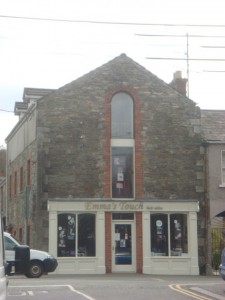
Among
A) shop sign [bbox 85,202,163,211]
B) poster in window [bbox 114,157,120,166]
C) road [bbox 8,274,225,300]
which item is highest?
poster in window [bbox 114,157,120,166]

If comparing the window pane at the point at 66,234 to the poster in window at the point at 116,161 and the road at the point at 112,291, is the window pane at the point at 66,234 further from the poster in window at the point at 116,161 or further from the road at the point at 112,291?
the road at the point at 112,291

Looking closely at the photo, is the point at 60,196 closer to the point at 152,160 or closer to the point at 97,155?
the point at 97,155

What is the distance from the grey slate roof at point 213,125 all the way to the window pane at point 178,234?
3.95 m

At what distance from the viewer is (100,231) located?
88.5ft

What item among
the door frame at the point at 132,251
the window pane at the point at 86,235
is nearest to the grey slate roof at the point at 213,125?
the door frame at the point at 132,251

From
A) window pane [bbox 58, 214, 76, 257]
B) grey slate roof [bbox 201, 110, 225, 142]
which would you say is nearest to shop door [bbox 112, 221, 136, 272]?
window pane [bbox 58, 214, 76, 257]

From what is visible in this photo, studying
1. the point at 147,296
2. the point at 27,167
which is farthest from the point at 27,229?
the point at 147,296

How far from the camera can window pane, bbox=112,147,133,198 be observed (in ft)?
91.0

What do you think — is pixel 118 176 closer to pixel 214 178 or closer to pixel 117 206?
pixel 117 206

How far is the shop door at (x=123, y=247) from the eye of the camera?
2709 cm

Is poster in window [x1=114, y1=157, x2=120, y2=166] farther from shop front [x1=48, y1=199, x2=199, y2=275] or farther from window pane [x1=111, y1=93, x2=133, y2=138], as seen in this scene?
shop front [x1=48, y1=199, x2=199, y2=275]

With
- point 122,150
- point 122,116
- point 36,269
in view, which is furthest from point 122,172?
point 36,269

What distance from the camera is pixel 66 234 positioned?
27.1 meters

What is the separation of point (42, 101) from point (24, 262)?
2116 cm
